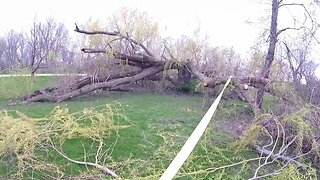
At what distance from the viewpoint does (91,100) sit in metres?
11.8

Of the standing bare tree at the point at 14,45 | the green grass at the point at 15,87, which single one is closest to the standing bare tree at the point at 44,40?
the standing bare tree at the point at 14,45

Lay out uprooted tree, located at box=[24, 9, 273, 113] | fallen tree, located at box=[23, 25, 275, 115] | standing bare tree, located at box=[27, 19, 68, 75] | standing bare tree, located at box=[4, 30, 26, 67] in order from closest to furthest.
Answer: fallen tree, located at box=[23, 25, 275, 115] < uprooted tree, located at box=[24, 9, 273, 113] < standing bare tree, located at box=[27, 19, 68, 75] < standing bare tree, located at box=[4, 30, 26, 67]

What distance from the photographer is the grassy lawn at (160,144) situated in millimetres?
5586

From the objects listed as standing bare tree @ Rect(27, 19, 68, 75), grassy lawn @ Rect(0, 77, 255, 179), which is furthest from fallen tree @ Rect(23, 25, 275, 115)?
standing bare tree @ Rect(27, 19, 68, 75)

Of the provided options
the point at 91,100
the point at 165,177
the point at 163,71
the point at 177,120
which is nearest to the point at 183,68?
the point at 163,71

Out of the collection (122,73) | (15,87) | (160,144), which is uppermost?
(122,73)

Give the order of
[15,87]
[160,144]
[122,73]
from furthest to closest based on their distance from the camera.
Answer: [122,73] → [15,87] → [160,144]

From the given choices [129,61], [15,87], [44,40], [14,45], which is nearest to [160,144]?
[129,61]

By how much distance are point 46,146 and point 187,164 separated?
221cm

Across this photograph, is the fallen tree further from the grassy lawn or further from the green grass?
the grassy lawn

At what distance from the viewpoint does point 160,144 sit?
22.5 ft

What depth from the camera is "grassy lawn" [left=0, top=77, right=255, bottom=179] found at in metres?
5.59

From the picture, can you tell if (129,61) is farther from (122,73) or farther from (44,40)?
(44,40)

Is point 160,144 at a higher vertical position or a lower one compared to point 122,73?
lower
